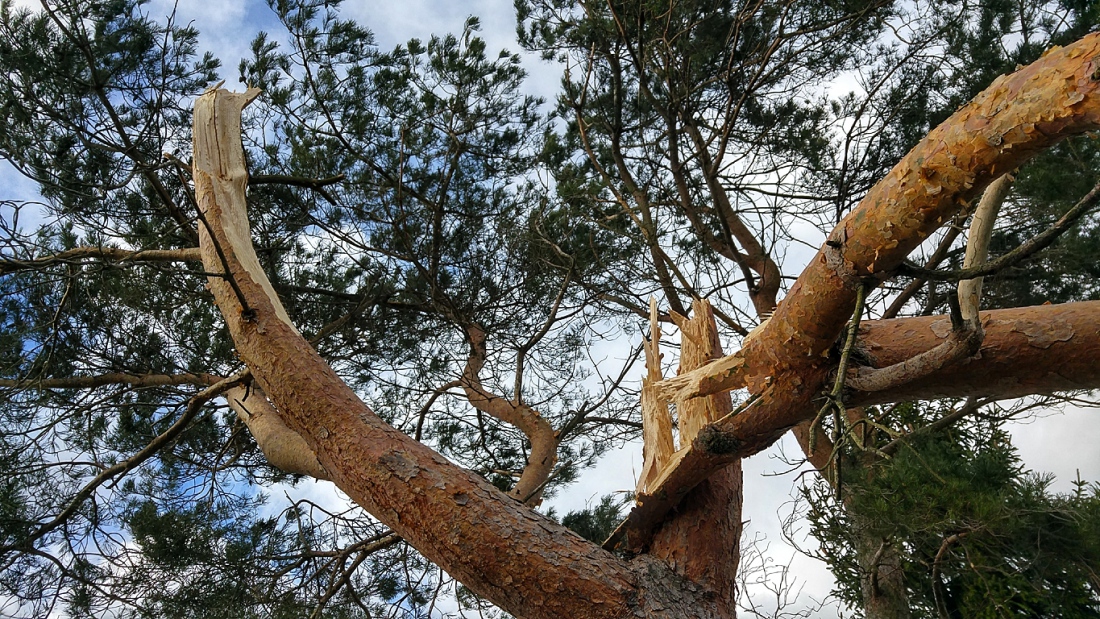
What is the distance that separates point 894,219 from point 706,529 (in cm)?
110

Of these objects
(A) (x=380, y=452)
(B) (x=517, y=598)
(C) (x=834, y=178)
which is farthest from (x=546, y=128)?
(B) (x=517, y=598)

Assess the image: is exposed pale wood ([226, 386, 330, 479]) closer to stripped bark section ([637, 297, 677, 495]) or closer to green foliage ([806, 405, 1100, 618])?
stripped bark section ([637, 297, 677, 495])

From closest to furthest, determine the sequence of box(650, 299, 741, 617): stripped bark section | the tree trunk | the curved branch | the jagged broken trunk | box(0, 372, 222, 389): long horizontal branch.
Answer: the jagged broken trunk < the curved branch < box(650, 299, 741, 617): stripped bark section < the tree trunk < box(0, 372, 222, 389): long horizontal branch

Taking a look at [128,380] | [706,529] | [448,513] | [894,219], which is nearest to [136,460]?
[128,380]

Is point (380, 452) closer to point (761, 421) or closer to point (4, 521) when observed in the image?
point (761, 421)

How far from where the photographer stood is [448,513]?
182cm

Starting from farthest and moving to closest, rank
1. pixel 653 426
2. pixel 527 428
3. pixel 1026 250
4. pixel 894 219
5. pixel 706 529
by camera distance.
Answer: pixel 527 428
pixel 653 426
pixel 706 529
pixel 894 219
pixel 1026 250

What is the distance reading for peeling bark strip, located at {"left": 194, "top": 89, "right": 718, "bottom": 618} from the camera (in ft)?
5.91

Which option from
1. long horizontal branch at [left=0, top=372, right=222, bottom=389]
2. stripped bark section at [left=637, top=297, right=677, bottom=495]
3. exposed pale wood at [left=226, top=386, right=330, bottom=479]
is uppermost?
long horizontal branch at [left=0, top=372, right=222, bottom=389]

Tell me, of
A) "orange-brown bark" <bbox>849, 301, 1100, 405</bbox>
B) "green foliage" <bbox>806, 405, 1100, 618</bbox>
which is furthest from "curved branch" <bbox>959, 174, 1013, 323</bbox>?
"green foliage" <bbox>806, 405, 1100, 618</bbox>

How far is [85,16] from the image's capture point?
10.1ft

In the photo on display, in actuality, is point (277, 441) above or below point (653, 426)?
above

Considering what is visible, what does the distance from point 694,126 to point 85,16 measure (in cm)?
249

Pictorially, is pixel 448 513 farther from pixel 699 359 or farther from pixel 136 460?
pixel 136 460
